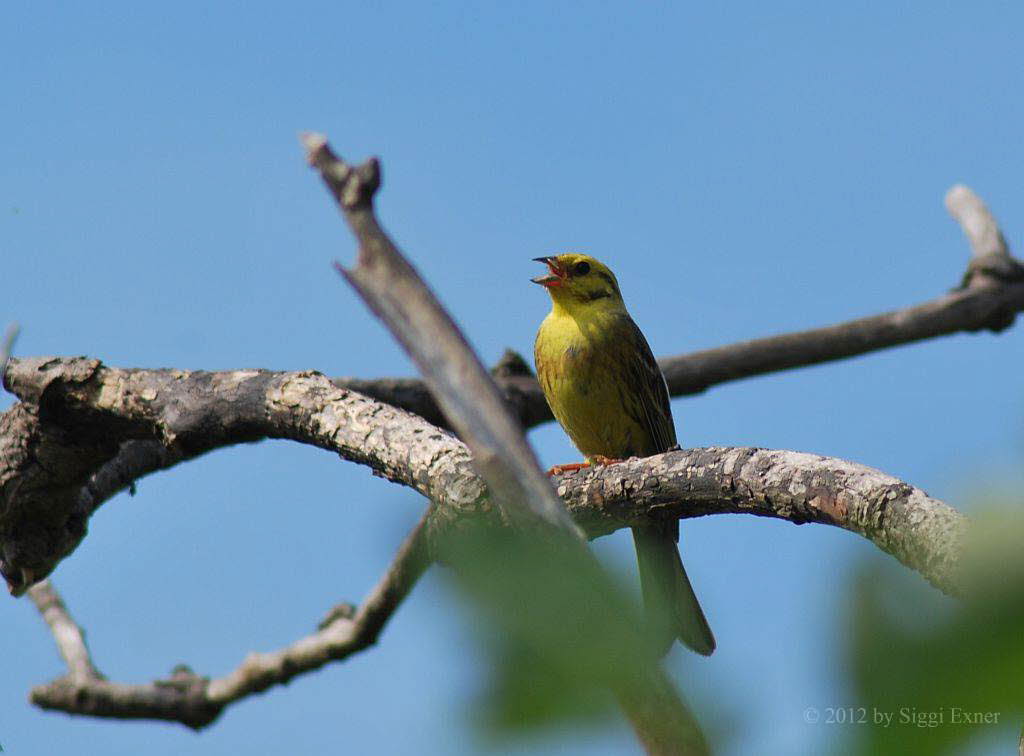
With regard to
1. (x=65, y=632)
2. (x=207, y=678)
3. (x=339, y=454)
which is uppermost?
(x=339, y=454)

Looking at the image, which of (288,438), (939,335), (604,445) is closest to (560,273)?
(604,445)

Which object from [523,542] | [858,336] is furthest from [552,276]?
[523,542]

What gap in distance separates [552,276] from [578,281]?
167mm

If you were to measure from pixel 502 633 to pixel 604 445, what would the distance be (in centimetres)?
584

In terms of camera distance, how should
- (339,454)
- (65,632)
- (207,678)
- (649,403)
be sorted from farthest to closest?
(649,403) → (65,632) → (207,678) → (339,454)

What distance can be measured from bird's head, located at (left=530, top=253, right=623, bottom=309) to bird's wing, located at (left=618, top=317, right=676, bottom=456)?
764 millimetres

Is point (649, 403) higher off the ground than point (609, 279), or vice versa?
point (609, 279)

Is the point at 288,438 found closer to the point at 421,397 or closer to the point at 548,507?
the point at 421,397

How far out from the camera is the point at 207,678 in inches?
176

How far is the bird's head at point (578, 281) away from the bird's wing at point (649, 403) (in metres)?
0.76

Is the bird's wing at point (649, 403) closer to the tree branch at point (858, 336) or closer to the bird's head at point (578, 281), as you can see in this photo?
the tree branch at point (858, 336)

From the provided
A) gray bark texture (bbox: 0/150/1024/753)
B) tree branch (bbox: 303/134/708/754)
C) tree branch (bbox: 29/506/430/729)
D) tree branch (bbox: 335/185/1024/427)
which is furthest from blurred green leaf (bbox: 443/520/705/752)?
tree branch (bbox: 335/185/1024/427)

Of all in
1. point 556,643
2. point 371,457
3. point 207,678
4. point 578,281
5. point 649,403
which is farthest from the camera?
Result: point 578,281

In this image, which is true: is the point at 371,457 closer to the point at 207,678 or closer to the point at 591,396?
the point at 207,678
